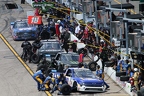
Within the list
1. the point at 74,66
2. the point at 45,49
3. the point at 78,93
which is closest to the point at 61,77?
the point at 78,93

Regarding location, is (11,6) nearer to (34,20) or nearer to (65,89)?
(34,20)

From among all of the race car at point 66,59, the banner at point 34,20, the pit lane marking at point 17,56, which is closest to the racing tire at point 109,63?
the race car at point 66,59

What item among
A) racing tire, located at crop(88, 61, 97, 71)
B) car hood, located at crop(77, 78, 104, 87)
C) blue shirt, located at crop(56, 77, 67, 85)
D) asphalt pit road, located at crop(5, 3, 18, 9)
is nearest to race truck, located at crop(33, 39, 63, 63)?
racing tire, located at crop(88, 61, 97, 71)

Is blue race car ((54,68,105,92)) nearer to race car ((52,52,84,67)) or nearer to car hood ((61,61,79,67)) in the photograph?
car hood ((61,61,79,67))

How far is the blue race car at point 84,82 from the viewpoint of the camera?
31.9 m

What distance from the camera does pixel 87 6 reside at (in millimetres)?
44500

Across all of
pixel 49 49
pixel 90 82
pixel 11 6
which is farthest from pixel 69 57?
pixel 11 6

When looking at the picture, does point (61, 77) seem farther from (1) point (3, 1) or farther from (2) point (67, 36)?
(1) point (3, 1)

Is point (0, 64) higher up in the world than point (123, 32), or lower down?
lower down

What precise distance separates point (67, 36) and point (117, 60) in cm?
750

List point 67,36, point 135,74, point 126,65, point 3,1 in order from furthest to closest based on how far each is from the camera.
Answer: point 3,1 → point 67,36 → point 126,65 → point 135,74

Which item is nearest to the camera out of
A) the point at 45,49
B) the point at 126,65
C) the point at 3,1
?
the point at 126,65

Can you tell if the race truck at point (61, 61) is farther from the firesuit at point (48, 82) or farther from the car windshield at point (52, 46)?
the firesuit at point (48, 82)

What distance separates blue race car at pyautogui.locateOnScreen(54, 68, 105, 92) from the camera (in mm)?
31938
